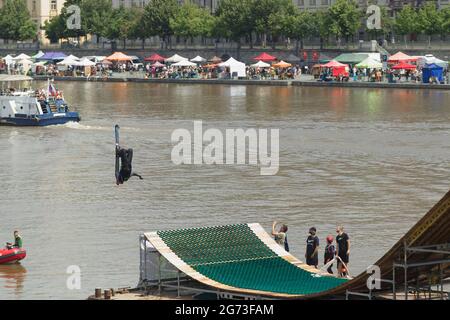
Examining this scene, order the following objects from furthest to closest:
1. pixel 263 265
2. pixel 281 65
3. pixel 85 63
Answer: pixel 85 63, pixel 281 65, pixel 263 265

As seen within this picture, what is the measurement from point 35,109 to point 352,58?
40.9 metres

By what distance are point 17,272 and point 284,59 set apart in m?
89.4

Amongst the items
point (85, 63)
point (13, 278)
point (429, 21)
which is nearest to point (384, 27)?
point (429, 21)

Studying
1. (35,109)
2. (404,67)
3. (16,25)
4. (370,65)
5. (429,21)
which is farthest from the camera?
(16,25)

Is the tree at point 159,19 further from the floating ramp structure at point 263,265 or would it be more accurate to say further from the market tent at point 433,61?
the floating ramp structure at point 263,265

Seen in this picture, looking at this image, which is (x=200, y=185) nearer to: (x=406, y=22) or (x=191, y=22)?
(x=406, y=22)

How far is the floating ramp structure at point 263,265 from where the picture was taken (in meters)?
23.2

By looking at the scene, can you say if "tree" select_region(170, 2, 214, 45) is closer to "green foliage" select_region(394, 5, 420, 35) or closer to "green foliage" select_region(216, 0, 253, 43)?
"green foliage" select_region(216, 0, 253, 43)

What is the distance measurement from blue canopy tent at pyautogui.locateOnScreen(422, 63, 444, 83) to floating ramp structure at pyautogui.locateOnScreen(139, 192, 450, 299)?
68.7m

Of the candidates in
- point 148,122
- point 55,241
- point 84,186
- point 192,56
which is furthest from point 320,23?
point 55,241

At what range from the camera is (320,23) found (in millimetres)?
119875

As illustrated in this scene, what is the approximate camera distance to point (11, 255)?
3200cm

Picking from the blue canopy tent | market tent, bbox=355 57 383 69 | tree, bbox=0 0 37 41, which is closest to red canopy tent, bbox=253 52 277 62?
market tent, bbox=355 57 383 69

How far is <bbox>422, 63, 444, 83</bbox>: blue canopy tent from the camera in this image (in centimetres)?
9594
